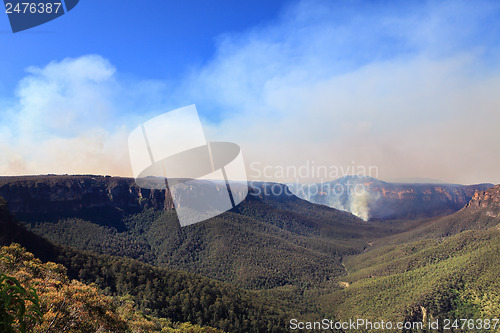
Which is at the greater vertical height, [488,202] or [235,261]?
[488,202]

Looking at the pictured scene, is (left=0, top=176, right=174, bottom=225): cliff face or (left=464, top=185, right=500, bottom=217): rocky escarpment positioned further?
(left=464, top=185, right=500, bottom=217): rocky escarpment

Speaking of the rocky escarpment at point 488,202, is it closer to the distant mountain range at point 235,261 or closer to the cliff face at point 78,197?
the distant mountain range at point 235,261

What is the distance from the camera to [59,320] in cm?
963

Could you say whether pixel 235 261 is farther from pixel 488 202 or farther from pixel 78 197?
pixel 488 202

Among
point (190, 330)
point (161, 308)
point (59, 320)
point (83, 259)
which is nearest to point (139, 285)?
point (161, 308)

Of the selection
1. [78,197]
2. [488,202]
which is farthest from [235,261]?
[488,202]

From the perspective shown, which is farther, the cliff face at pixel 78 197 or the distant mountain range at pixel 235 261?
the cliff face at pixel 78 197

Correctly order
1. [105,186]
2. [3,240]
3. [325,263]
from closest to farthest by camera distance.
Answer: [3,240], [325,263], [105,186]

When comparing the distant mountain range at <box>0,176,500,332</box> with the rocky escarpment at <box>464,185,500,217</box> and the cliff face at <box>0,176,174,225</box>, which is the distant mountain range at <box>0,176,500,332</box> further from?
the rocky escarpment at <box>464,185,500,217</box>

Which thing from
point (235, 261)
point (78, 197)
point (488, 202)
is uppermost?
point (78, 197)

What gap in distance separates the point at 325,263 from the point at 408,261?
44.2 metres

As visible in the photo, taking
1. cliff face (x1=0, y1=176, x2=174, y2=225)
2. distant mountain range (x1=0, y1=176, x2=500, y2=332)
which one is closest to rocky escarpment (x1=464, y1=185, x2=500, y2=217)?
distant mountain range (x1=0, y1=176, x2=500, y2=332)

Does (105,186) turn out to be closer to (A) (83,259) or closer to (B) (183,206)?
(B) (183,206)

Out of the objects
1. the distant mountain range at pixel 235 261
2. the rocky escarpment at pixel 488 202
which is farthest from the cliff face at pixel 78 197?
the rocky escarpment at pixel 488 202
